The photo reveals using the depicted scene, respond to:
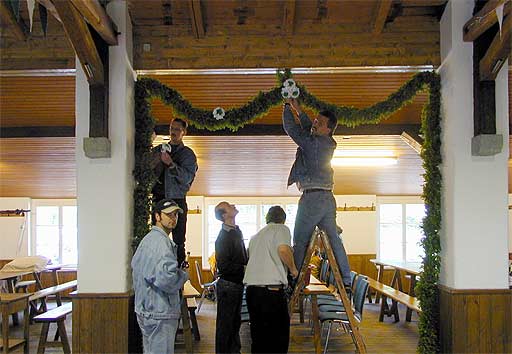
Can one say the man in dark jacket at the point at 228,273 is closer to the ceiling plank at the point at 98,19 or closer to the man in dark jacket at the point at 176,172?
the man in dark jacket at the point at 176,172

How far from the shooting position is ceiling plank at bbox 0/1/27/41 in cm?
456

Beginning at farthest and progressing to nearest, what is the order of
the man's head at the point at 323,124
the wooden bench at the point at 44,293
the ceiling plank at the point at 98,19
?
the wooden bench at the point at 44,293 < the man's head at the point at 323,124 < the ceiling plank at the point at 98,19

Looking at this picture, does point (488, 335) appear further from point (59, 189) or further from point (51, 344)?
point (59, 189)

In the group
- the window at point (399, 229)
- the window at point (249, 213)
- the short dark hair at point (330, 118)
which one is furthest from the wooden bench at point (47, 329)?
the window at point (399, 229)

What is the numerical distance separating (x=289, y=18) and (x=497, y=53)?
5.71ft

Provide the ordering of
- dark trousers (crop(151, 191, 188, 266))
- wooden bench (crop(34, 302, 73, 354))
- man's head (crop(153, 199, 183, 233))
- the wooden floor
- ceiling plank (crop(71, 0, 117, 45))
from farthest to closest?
1. the wooden floor
2. wooden bench (crop(34, 302, 73, 354))
3. dark trousers (crop(151, 191, 188, 266))
4. man's head (crop(153, 199, 183, 233))
5. ceiling plank (crop(71, 0, 117, 45))

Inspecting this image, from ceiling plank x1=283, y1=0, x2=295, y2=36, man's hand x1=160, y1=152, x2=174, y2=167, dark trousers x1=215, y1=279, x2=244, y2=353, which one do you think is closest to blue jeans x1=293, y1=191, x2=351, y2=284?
dark trousers x1=215, y1=279, x2=244, y2=353

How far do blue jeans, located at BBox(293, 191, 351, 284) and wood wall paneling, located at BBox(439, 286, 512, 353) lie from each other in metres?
1.00

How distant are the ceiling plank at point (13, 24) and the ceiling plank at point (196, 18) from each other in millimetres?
1450

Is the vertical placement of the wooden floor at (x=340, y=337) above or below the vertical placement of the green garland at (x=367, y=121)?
below

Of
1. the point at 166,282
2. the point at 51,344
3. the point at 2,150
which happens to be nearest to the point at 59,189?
the point at 2,150

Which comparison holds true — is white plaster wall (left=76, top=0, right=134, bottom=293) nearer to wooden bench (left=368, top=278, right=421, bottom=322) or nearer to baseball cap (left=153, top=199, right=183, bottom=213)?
baseball cap (left=153, top=199, right=183, bottom=213)

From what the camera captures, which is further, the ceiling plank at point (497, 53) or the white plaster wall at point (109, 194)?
the white plaster wall at point (109, 194)

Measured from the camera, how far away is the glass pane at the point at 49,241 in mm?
12070
